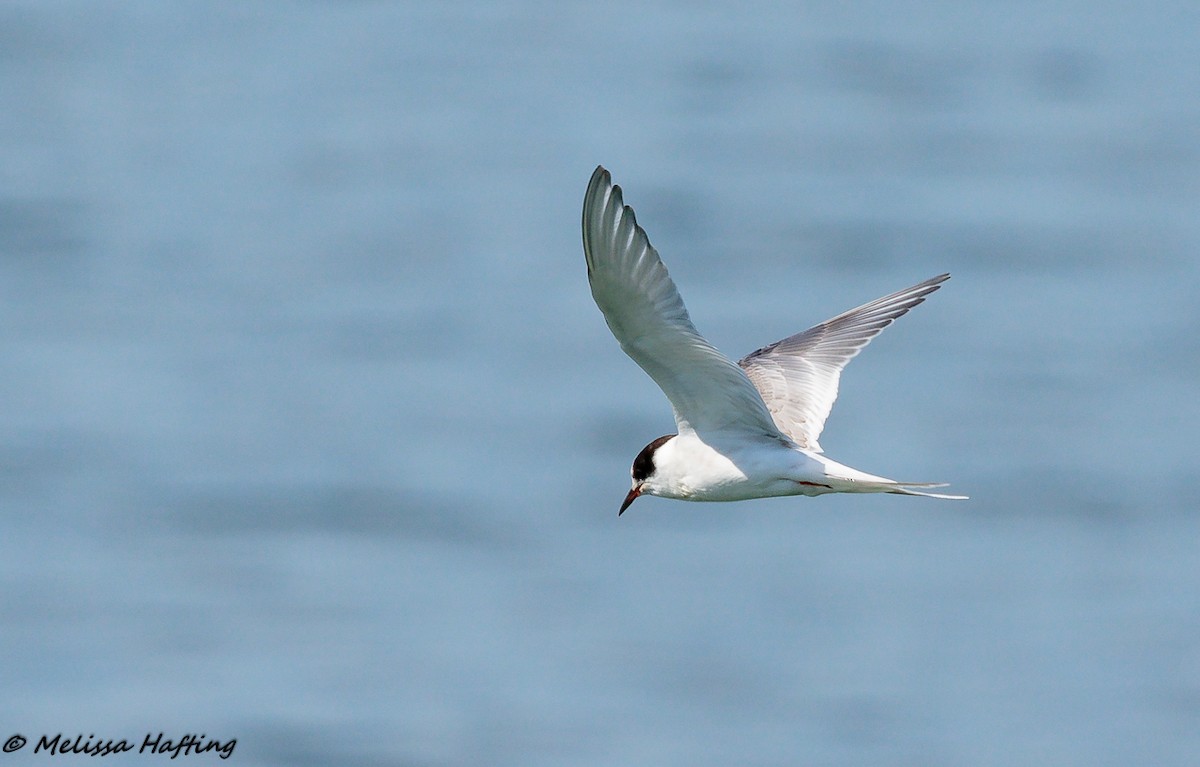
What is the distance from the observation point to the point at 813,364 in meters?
11.8

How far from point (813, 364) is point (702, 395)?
7.34 feet

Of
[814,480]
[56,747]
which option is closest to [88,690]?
[56,747]

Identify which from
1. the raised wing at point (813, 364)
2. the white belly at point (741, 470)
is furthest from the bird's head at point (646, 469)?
the raised wing at point (813, 364)

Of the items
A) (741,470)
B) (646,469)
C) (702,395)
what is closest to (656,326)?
(702,395)

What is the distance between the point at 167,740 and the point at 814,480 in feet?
30.8

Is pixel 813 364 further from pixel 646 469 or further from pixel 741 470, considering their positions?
pixel 741 470

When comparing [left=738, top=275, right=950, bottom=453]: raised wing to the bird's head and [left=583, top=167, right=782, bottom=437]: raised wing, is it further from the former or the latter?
[left=583, top=167, right=782, bottom=437]: raised wing

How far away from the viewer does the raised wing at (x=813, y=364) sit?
1123 cm

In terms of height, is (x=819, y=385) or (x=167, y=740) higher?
(x=819, y=385)

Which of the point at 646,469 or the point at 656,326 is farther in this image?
the point at 646,469

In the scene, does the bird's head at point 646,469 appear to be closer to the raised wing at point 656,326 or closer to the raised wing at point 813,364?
the raised wing at point 656,326

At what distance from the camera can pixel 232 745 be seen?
17562 millimetres

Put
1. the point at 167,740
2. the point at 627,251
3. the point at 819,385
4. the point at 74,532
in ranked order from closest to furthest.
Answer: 1. the point at 627,251
2. the point at 819,385
3. the point at 167,740
4. the point at 74,532

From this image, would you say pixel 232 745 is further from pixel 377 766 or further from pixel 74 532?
pixel 74 532
